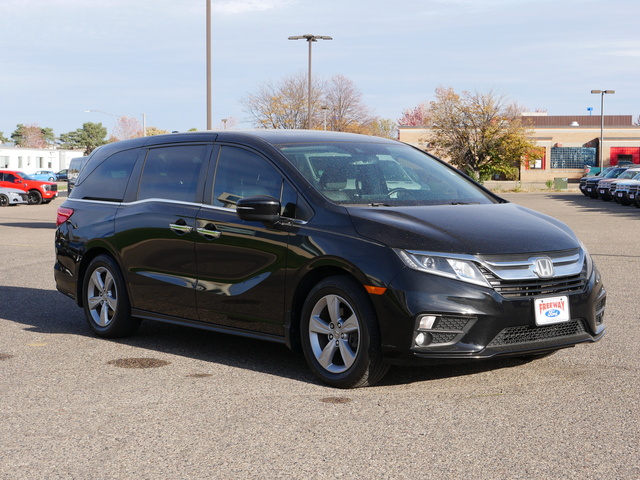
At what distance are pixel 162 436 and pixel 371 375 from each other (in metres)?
1.53

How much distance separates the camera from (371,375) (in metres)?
5.90

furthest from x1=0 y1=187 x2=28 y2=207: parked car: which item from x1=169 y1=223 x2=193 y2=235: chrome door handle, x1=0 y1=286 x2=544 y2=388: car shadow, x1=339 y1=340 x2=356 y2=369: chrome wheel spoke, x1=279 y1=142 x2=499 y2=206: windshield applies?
x1=339 y1=340 x2=356 y2=369: chrome wheel spoke

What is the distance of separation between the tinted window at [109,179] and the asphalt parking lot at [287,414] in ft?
4.32

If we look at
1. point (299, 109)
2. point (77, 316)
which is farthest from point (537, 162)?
point (77, 316)

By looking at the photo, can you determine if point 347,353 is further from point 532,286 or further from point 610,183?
point 610,183

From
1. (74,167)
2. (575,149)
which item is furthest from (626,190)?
(575,149)

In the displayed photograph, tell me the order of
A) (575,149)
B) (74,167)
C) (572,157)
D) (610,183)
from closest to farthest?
(74,167) → (610,183) → (575,149) → (572,157)

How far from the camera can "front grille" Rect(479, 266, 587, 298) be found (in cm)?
563

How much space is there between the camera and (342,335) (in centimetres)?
599

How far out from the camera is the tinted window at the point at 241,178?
6.67 meters

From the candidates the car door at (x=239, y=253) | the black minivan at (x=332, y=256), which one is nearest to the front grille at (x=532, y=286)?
the black minivan at (x=332, y=256)

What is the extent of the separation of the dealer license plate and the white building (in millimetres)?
100153

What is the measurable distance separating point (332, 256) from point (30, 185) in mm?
38926

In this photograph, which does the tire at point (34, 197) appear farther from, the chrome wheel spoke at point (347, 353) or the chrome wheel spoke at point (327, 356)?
the chrome wheel spoke at point (347, 353)
